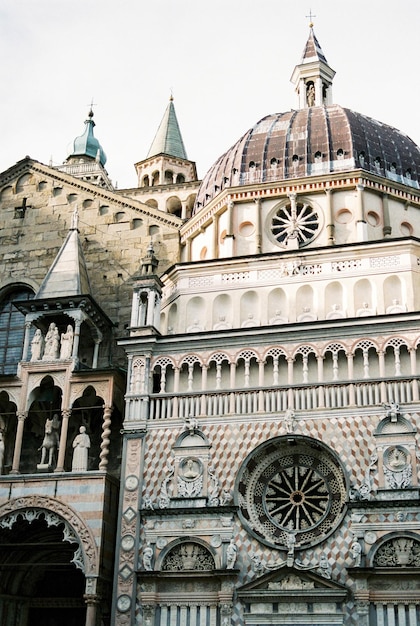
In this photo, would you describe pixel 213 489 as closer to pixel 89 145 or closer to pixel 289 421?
pixel 289 421

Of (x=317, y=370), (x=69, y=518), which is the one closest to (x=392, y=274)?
(x=317, y=370)

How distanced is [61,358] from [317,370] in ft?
22.9

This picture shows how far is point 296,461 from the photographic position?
20.6 meters

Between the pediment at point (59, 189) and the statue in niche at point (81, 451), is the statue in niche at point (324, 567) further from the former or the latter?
the pediment at point (59, 189)

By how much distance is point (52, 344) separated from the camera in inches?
931

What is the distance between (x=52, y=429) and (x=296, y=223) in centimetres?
981

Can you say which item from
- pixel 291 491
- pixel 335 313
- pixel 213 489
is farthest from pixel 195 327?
pixel 291 491

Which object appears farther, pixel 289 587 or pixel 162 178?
pixel 162 178

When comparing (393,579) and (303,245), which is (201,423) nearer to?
(393,579)

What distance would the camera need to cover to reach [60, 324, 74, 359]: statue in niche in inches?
920

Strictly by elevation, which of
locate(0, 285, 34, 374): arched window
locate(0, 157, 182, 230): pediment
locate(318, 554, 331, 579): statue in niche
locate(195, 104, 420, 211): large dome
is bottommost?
locate(318, 554, 331, 579): statue in niche

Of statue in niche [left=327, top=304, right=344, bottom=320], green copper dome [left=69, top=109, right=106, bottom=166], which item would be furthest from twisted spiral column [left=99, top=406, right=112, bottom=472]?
green copper dome [left=69, top=109, right=106, bottom=166]

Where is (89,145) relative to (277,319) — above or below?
above

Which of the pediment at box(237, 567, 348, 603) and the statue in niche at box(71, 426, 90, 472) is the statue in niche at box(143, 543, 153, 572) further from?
the statue in niche at box(71, 426, 90, 472)
